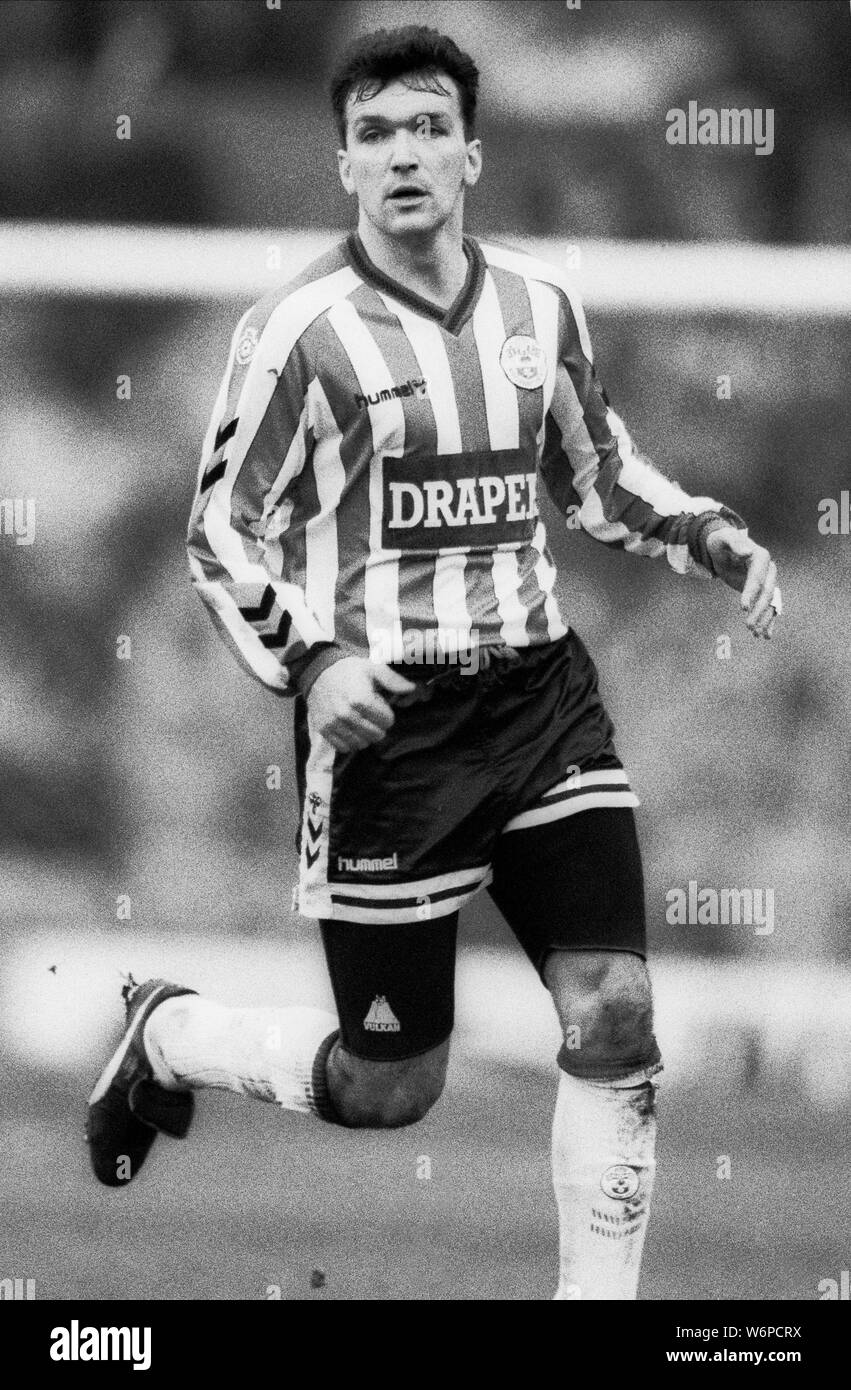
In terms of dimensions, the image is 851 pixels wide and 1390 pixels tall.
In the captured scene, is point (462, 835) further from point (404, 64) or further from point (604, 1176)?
point (404, 64)

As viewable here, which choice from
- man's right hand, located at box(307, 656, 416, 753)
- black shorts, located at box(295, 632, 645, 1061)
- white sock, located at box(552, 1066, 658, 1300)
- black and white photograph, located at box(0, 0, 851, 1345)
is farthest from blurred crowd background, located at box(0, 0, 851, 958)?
man's right hand, located at box(307, 656, 416, 753)

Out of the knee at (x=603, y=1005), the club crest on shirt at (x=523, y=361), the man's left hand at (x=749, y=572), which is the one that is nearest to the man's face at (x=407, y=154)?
the club crest on shirt at (x=523, y=361)

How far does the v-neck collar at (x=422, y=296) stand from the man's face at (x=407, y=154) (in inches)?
2.5

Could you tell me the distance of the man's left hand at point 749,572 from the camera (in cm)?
312

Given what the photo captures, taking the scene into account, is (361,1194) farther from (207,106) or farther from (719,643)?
(207,106)

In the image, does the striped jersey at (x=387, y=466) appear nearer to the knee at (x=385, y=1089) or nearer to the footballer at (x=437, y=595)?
the footballer at (x=437, y=595)

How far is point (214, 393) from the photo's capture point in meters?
3.62

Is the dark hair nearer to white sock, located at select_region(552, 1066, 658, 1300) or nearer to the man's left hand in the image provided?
the man's left hand

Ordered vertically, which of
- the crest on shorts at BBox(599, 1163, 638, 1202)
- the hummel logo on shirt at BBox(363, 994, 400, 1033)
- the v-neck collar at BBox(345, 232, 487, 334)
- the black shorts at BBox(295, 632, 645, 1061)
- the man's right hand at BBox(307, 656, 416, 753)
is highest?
the v-neck collar at BBox(345, 232, 487, 334)

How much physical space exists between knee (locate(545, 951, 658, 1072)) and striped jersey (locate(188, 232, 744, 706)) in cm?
48

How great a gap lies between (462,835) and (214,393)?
0.94 metres

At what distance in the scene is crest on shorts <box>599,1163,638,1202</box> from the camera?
3188mm

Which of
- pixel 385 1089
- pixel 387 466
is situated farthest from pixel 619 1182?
pixel 387 466
